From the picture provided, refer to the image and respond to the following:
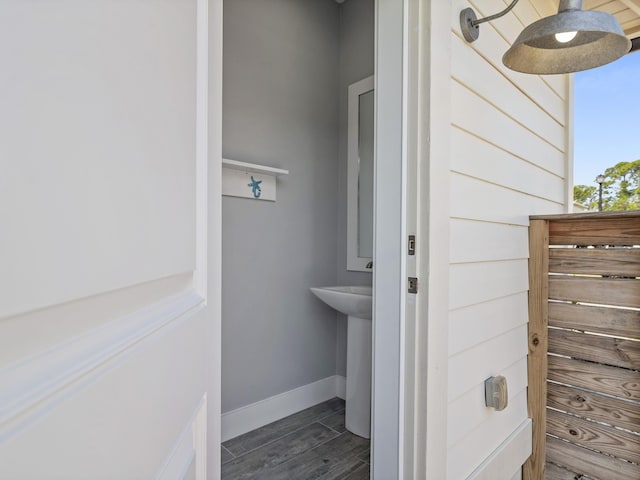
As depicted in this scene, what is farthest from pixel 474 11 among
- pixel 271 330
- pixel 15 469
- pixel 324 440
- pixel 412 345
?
pixel 324 440

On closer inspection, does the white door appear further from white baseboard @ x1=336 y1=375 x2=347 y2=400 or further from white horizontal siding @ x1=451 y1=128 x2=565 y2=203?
white baseboard @ x1=336 y1=375 x2=347 y2=400

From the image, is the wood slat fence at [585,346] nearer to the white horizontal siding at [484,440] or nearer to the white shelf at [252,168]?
the white horizontal siding at [484,440]

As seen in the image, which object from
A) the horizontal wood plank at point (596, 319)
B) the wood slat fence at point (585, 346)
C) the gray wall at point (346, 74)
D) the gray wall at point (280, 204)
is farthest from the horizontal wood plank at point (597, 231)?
the gray wall at point (280, 204)

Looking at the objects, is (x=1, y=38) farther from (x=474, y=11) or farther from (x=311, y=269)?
(x=311, y=269)

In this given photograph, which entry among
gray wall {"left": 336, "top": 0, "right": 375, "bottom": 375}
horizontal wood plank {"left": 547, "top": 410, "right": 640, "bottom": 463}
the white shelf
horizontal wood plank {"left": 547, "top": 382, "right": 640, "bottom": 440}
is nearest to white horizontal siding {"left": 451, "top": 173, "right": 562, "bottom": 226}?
horizontal wood plank {"left": 547, "top": 382, "right": 640, "bottom": 440}

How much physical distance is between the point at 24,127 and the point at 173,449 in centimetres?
36

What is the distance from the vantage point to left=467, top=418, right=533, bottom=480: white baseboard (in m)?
1.42

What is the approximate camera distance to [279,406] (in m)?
2.25

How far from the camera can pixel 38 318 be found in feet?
0.65

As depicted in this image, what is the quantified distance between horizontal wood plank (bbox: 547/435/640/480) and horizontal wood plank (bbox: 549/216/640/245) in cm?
95

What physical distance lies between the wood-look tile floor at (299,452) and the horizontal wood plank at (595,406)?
0.99 m

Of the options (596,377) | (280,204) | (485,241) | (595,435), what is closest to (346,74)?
(280,204)

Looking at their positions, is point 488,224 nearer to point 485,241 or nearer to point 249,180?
point 485,241

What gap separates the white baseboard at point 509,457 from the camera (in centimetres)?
142
